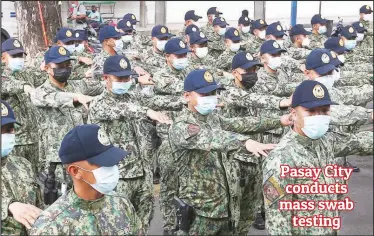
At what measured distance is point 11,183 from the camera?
12.9 feet

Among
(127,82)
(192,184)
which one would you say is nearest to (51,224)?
(192,184)

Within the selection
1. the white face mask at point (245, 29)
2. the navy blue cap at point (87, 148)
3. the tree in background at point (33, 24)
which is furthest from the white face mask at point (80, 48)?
the navy blue cap at point (87, 148)

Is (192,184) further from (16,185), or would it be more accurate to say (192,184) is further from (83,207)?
(83,207)

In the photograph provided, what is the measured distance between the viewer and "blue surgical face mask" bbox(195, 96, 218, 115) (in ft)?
15.9

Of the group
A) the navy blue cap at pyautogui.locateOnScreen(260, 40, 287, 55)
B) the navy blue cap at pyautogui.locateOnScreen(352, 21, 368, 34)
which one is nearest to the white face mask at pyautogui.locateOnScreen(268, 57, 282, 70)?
the navy blue cap at pyautogui.locateOnScreen(260, 40, 287, 55)

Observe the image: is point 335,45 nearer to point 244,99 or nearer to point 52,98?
point 244,99

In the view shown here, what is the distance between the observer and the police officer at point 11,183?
3.71 metres

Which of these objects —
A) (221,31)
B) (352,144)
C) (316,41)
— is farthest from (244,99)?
(221,31)

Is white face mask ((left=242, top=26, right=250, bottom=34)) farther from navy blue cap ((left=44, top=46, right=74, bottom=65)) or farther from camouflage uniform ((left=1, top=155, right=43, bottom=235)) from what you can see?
camouflage uniform ((left=1, top=155, right=43, bottom=235))

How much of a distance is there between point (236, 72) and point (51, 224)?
368 cm

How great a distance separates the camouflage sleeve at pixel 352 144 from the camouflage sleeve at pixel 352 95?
185 cm

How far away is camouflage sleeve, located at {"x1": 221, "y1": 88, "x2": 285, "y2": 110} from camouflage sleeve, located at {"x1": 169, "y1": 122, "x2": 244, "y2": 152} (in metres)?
1.15

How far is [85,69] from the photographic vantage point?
29.9 ft

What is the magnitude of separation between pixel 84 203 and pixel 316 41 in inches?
379
